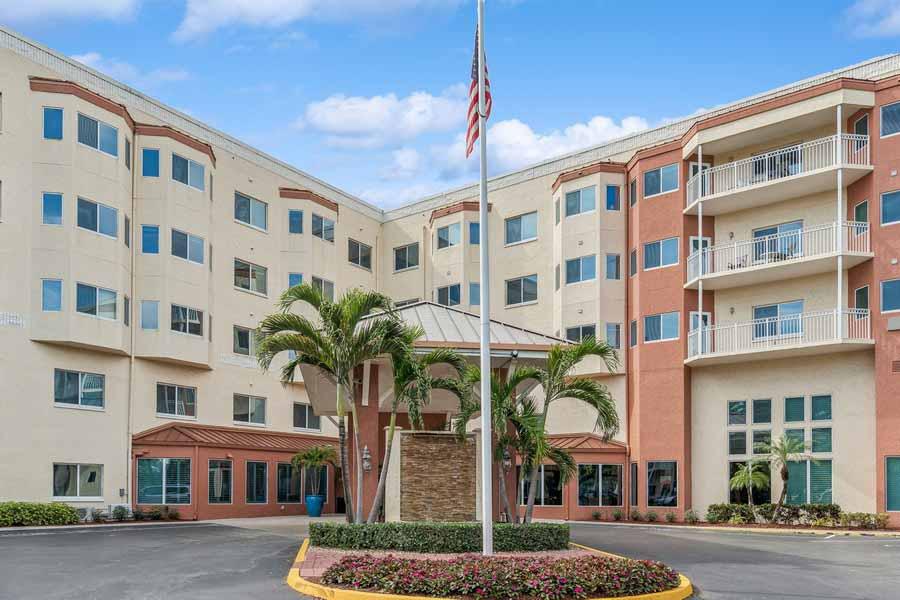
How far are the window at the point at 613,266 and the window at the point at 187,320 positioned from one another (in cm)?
1705

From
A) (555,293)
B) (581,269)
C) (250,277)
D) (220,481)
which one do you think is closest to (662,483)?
(581,269)

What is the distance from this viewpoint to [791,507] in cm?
3334

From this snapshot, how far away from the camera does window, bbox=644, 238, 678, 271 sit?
38531 millimetres

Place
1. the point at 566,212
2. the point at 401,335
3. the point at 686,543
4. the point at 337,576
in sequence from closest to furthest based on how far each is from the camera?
the point at 337,576 < the point at 401,335 < the point at 686,543 < the point at 566,212

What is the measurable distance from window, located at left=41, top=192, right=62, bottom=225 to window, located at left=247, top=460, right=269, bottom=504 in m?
12.3

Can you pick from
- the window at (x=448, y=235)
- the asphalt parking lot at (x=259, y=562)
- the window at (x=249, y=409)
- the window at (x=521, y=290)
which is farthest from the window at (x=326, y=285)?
the asphalt parking lot at (x=259, y=562)

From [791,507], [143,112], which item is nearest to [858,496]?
[791,507]

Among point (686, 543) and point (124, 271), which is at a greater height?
point (124, 271)

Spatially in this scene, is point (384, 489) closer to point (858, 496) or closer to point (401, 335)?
point (401, 335)

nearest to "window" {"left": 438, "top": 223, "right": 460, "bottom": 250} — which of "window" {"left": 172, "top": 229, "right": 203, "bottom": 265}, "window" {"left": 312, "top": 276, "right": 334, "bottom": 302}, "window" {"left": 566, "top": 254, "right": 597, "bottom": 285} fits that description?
"window" {"left": 312, "top": 276, "right": 334, "bottom": 302}

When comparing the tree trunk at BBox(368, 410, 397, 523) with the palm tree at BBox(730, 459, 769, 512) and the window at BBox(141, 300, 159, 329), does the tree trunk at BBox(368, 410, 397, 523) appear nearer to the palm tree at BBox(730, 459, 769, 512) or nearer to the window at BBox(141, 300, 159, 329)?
the palm tree at BBox(730, 459, 769, 512)

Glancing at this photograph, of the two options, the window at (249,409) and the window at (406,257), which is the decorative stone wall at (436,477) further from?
the window at (406,257)

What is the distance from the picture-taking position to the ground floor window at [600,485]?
129 ft

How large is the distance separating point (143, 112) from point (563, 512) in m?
23.3
